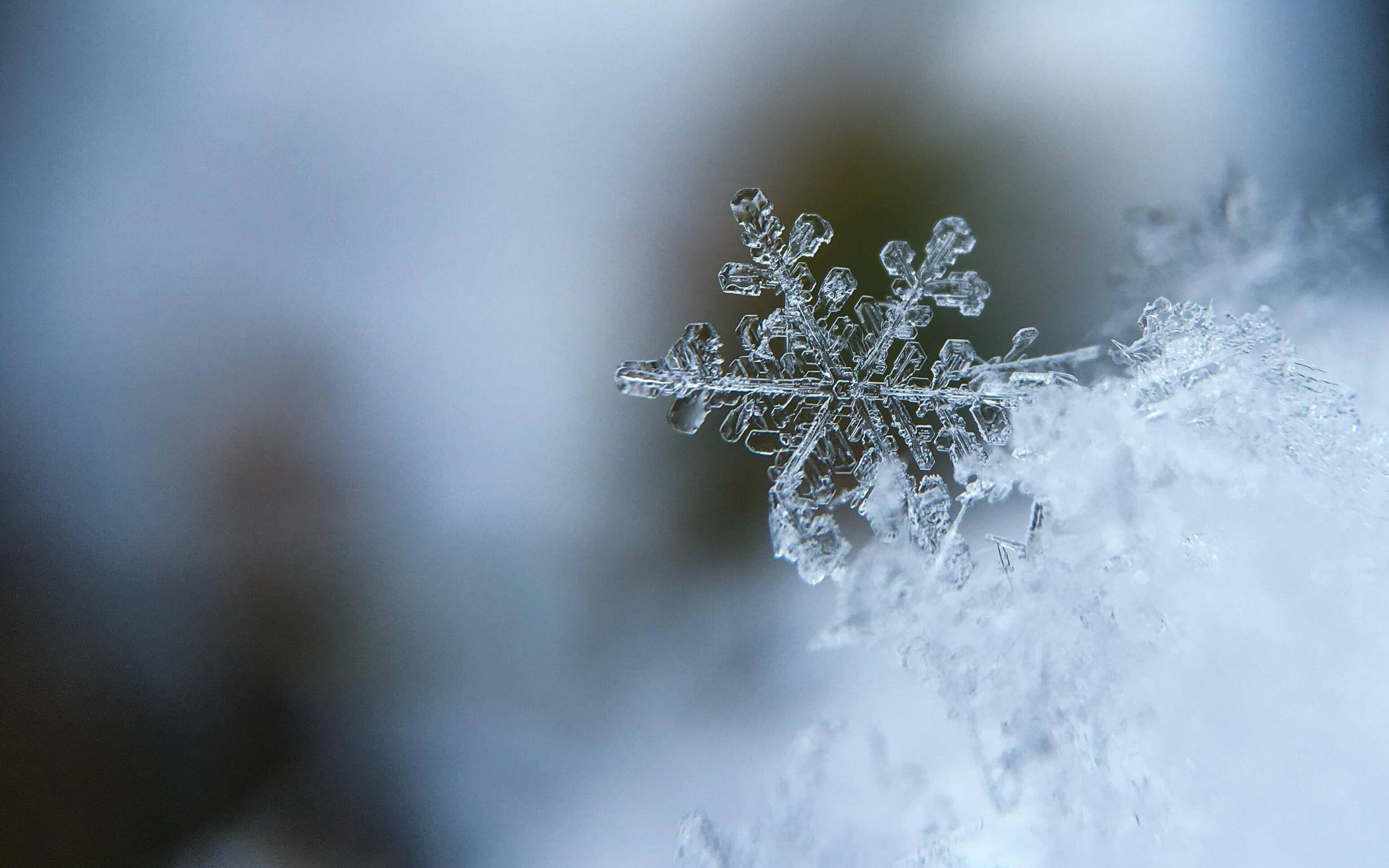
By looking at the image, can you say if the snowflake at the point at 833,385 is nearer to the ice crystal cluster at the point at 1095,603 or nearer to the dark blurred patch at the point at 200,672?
the ice crystal cluster at the point at 1095,603

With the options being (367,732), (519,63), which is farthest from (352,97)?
(367,732)

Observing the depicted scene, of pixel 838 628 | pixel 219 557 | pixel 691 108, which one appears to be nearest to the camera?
pixel 838 628

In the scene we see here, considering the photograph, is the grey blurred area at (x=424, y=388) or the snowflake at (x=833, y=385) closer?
the snowflake at (x=833, y=385)

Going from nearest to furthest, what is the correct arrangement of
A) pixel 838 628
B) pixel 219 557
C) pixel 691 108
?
1. pixel 838 628
2. pixel 219 557
3. pixel 691 108

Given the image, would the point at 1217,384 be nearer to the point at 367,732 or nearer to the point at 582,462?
the point at 582,462

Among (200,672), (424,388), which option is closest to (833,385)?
(424,388)

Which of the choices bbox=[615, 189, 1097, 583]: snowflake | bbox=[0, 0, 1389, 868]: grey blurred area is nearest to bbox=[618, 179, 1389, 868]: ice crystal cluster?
bbox=[615, 189, 1097, 583]: snowflake

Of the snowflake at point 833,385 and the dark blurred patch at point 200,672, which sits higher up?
the snowflake at point 833,385

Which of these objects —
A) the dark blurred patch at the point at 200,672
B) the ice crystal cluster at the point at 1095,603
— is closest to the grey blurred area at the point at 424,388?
the dark blurred patch at the point at 200,672
